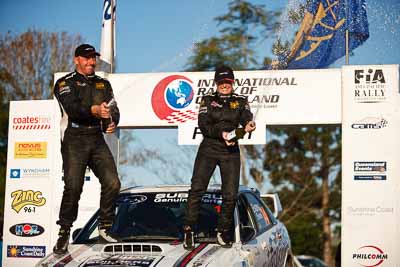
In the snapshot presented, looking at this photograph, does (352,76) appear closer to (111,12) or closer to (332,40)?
(332,40)

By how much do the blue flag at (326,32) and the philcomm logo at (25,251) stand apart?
15.6ft

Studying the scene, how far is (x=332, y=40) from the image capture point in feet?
→ 35.6

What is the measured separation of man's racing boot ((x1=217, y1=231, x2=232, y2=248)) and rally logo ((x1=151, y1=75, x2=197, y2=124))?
429cm

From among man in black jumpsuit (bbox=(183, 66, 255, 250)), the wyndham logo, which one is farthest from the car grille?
the wyndham logo

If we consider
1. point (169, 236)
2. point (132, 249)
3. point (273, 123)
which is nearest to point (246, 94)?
point (273, 123)

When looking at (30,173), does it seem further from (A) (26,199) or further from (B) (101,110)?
(B) (101,110)

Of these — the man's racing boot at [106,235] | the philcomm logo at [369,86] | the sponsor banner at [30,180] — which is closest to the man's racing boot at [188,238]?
the man's racing boot at [106,235]

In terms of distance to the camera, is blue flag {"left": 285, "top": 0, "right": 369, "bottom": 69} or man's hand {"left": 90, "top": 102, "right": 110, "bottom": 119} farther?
blue flag {"left": 285, "top": 0, "right": 369, "bottom": 69}

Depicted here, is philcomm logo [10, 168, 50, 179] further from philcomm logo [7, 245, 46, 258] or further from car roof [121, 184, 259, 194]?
car roof [121, 184, 259, 194]

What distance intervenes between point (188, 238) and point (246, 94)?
176 inches

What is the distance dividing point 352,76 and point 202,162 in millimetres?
4151

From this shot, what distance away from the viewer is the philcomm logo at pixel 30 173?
11.4 m

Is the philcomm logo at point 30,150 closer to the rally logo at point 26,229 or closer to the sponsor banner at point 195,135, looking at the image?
the rally logo at point 26,229

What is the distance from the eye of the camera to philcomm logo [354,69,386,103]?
1023 cm
